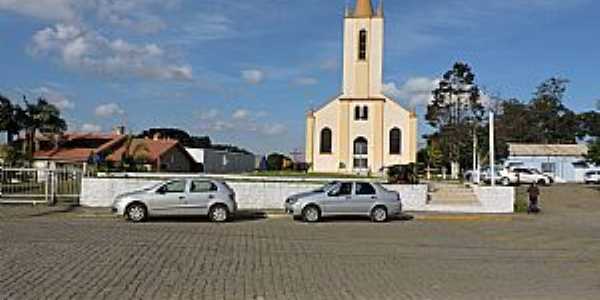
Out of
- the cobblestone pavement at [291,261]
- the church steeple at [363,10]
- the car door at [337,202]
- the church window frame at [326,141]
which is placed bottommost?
the cobblestone pavement at [291,261]

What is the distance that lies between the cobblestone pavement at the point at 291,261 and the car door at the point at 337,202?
3.53ft

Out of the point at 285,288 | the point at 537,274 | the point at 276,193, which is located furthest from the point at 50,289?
the point at 276,193

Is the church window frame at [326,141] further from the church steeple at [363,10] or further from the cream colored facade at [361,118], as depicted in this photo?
the church steeple at [363,10]

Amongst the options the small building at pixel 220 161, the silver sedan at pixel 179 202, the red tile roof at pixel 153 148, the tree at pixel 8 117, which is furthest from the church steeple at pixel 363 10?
the silver sedan at pixel 179 202

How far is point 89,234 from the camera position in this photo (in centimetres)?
1867

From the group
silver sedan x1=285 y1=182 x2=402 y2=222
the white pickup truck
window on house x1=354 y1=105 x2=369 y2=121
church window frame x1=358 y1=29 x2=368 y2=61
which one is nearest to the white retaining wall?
silver sedan x1=285 y1=182 x2=402 y2=222

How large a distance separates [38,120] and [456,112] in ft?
125

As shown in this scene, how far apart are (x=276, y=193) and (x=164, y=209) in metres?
7.35

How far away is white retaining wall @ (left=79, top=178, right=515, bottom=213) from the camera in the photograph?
98.8 feet

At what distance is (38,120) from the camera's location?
69625 millimetres

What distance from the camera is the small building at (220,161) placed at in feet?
260

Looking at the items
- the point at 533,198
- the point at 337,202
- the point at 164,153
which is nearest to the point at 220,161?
the point at 164,153

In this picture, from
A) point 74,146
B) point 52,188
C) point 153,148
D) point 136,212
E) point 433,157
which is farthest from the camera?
point 74,146

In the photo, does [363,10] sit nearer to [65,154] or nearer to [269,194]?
[65,154]
